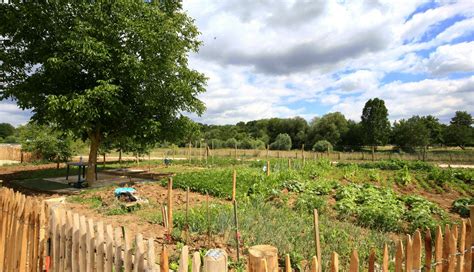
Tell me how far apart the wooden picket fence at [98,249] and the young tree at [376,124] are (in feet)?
214

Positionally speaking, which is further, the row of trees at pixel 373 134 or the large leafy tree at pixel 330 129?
the large leafy tree at pixel 330 129

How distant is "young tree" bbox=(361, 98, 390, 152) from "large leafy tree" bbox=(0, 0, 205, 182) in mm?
57106

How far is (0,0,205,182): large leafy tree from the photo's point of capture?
12398 mm

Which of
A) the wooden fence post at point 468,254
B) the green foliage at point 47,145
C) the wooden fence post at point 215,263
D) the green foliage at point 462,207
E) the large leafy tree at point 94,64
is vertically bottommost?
the green foliage at point 462,207

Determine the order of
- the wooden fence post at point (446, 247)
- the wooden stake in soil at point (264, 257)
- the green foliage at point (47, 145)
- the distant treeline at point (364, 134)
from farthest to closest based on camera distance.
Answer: the distant treeline at point (364, 134)
the green foliage at point (47, 145)
the wooden fence post at point (446, 247)
the wooden stake in soil at point (264, 257)

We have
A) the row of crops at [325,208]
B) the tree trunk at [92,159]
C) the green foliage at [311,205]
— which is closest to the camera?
the row of crops at [325,208]

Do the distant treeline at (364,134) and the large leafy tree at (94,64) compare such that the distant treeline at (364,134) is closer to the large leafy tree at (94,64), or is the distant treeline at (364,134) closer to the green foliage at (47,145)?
the green foliage at (47,145)

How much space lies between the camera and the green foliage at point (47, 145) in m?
26.8

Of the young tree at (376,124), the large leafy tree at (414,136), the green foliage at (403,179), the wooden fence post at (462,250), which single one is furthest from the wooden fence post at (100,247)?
the young tree at (376,124)

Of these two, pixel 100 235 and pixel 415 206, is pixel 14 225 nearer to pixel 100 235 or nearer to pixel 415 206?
pixel 100 235

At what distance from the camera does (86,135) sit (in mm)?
16375

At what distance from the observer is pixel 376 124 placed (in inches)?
2509

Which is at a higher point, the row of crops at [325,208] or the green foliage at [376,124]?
the green foliage at [376,124]

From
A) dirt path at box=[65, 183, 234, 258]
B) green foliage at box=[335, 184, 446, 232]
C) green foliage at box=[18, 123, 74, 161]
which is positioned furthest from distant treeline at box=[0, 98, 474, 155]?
green foliage at box=[335, 184, 446, 232]
